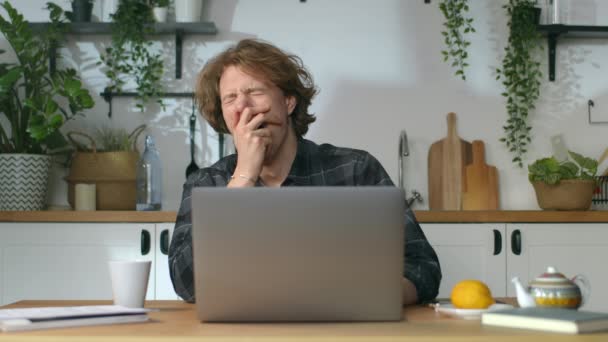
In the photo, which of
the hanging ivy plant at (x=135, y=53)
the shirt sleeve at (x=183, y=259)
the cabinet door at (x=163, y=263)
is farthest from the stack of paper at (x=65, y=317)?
the hanging ivy plant at (x=135, y=53)

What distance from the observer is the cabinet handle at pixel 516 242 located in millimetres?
3270

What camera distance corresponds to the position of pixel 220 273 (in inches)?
48.5

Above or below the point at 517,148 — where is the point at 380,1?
above

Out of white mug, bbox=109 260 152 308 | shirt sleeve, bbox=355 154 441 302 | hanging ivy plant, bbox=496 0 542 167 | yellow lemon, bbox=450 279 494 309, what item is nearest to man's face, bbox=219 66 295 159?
shirt sleeve, bbox=355 154 441 302

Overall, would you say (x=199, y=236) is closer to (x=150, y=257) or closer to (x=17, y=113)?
(x=150, y=257)

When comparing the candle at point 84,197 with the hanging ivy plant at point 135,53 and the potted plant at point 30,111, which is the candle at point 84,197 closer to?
the potted plant at point 30,111

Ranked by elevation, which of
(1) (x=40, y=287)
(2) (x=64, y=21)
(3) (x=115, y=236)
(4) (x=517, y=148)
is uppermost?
(2) (x=64, y=21)

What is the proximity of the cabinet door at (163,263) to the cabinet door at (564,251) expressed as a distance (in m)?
1.31

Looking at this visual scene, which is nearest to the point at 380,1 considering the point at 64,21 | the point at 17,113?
the point at 64,21

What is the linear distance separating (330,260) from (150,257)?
2.13m

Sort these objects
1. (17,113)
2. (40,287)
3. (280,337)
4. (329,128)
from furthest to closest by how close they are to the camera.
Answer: (329,128), (17,113), (40,287), (280,337)

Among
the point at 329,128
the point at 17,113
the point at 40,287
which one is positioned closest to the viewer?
the point at 40,287

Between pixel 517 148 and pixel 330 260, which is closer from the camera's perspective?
pixel 330 260

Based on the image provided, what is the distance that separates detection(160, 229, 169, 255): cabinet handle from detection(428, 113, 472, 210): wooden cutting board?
1.20 metres
